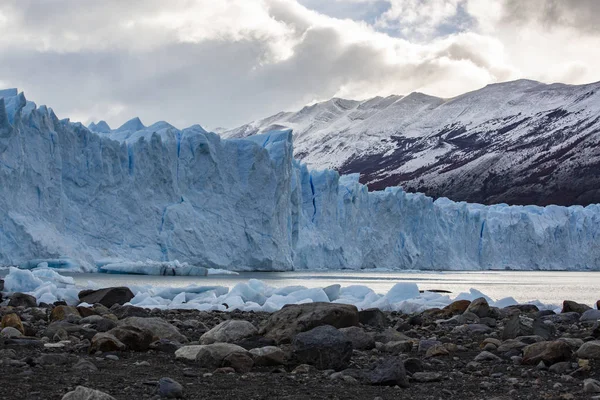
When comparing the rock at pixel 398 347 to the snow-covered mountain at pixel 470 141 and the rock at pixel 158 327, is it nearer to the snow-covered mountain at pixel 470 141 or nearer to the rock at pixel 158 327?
the rock at pixel 158 327

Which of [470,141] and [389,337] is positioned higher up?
[470,141]

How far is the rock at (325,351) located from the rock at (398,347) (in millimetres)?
931

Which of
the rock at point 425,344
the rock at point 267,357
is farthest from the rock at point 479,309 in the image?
the rock at point 267,357

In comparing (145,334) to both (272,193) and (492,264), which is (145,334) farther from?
(492,264)

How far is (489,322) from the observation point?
7.88 m

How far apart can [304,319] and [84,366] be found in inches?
86.4

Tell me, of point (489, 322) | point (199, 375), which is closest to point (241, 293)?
point (489, 322)

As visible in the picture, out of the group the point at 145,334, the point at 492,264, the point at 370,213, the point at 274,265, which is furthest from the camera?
the point at 492,264

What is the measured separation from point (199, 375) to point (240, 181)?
72.1ft

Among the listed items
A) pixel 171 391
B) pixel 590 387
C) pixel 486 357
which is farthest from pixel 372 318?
pixel 171 391

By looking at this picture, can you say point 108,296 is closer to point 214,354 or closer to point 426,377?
point 214,354

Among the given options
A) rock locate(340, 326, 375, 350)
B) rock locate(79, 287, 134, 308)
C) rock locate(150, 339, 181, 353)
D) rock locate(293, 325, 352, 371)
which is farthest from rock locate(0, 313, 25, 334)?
rock locate(79, 287, 134, 308)

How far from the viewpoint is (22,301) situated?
927 cm

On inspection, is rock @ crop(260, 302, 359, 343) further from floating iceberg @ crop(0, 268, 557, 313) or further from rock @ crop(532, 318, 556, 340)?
floating iceberg @ crop(0, 268, 557, 313)
